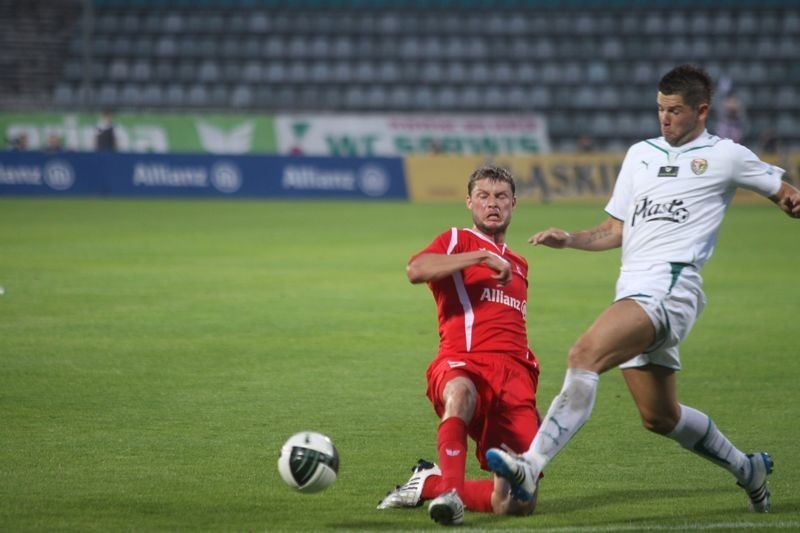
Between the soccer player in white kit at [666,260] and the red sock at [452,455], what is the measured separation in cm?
38

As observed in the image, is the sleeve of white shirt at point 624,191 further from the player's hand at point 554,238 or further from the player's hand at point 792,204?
the player's hand at point 792,204

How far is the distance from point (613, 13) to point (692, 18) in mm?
2529

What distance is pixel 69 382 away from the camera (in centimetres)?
894

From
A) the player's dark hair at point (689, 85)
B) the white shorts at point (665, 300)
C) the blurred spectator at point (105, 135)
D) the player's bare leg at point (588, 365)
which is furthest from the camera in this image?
the blurred spectator at point (105, 135)

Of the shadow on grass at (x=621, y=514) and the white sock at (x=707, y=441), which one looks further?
the white sock at (x=707, y=441)

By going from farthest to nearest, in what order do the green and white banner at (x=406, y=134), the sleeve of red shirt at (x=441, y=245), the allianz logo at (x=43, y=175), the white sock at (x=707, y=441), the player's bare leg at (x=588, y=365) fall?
the green and white banner at (x=406, y=134), the allianz logo at (x=43, y=175), the sleeve of red shirt at (x=441, y=245), the white sock at (x=707, y=441), the player's bare leg at (x=588, y=365)

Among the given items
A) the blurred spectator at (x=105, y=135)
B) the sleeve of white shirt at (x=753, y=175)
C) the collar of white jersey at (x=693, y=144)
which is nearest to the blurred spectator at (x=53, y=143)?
the blurred spectator at (x=105, y=135)

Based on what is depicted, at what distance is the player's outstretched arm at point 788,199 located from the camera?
5.59m

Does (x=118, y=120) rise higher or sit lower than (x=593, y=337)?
lower

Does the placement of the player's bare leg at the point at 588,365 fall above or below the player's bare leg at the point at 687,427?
above

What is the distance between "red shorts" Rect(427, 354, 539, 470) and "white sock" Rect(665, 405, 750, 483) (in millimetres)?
680

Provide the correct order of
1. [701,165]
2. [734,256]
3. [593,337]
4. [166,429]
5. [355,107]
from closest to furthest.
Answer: [593,337] → [701,165] → [166,429] → [734,256] → [355,107]

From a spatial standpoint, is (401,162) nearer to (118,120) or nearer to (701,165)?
(118,120)

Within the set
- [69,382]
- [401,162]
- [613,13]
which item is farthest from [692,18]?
[69,382]
